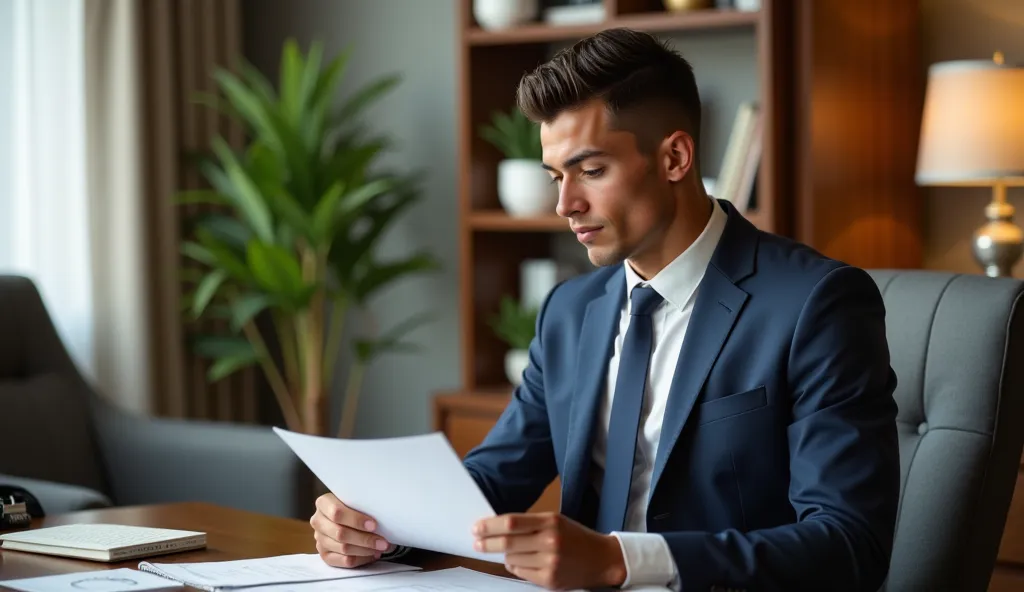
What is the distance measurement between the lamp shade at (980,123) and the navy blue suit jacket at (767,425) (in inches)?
44.9

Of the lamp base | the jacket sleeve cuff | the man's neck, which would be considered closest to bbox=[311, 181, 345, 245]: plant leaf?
the lamp base

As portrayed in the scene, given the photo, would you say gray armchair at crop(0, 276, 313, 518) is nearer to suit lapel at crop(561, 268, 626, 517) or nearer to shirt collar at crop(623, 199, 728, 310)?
suit lapel at crop(561, 268, 626, 517)

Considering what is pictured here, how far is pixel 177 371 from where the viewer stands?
3.90m

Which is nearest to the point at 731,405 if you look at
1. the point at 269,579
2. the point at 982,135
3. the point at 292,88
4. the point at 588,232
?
the point at 588,232

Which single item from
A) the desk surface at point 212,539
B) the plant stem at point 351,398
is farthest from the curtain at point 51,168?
the desk surface at point 212,539

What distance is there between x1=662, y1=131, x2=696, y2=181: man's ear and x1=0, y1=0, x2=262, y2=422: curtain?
8.09ft

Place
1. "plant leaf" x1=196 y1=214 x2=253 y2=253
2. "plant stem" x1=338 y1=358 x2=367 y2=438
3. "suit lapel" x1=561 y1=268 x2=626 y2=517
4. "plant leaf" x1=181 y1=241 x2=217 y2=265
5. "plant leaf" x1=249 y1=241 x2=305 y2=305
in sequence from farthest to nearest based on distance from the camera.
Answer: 1. "plant stem" x1=338 y1=358 x2=367 y2=438
2. "plant leaf" x1=196 y1=214 x2=253 y2=253
3. "plant leaf" x1=181 y1=241 x2=217 y2=265
4. "plant leaf" x1=249 y1=241 x2=305 y2=305
5. "suit lapel" x1=561 y1=268 x2=626 y2=517

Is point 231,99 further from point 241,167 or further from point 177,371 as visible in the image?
point 177,371

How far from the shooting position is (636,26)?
3.10 meters

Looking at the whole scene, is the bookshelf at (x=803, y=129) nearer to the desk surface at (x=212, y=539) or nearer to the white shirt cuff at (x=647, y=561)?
the desk surface at (x=212, y=539)

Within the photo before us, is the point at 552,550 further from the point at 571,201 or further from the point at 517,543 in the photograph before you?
the point at 571,201

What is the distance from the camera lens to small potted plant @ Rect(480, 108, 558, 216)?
10.8ft

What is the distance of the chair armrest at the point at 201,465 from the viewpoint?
2.64 m

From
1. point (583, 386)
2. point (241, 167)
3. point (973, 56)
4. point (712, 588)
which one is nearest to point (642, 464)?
point (583, 386)
